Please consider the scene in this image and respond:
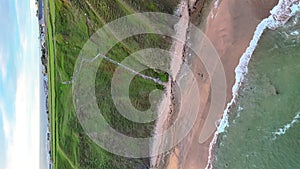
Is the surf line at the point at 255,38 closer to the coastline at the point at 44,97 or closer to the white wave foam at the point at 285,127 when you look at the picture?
the white wave foam at the point at 285,127

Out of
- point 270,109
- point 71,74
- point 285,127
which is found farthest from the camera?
point 71,74

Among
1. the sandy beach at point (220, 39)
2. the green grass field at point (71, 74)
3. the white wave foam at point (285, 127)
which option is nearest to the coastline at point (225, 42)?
the sandy beach at point (220, 39)

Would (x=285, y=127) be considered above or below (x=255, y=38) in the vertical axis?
below

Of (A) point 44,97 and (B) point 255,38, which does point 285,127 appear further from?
(A) point 44,97

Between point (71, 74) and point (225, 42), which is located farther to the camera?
point (71, 74)

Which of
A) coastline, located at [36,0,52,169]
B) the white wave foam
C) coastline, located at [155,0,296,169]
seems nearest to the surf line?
coastline, located at [155,0,296,169]

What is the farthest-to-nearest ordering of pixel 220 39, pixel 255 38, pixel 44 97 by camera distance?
pixel 44 97
pixel 220 39
pixel 255 38

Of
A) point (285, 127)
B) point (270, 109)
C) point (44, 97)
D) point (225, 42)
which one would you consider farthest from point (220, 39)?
point (44, 97)

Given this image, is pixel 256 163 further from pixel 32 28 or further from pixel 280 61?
pixel 32 28
